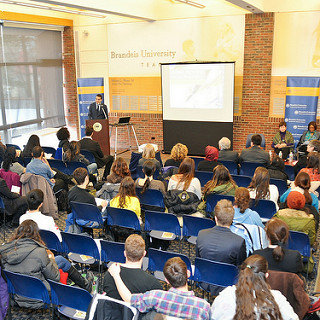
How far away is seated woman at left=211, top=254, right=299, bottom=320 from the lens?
241 centimetres

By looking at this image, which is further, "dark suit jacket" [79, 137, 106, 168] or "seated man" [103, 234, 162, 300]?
"dark suit jacket" [79, 137, 106, 168]

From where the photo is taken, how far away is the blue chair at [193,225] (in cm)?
450

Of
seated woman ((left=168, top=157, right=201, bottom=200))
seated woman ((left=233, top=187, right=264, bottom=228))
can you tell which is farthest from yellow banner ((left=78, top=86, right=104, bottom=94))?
seated woman ((left=233, top=187, right=264, bottom=228))

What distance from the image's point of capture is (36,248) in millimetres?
3504

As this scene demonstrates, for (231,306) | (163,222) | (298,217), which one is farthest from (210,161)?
(231,306)

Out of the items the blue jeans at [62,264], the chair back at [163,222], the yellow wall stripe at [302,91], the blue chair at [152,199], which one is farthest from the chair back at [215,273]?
the yellow wall stripe at [302,91]

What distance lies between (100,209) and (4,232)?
1.80m

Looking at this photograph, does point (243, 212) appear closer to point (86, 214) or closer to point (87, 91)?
point (86, 214)

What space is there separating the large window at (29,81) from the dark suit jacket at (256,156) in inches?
268

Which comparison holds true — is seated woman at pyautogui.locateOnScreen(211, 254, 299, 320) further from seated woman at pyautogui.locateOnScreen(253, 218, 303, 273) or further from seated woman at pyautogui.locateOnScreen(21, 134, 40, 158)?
seated woman at pyautogui.locateOnScreen(21, 134, 40, 158)

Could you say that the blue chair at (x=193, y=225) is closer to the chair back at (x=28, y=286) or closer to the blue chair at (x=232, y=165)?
the chair back at (x=28, y=286)

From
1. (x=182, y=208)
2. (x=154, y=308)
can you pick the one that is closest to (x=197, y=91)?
(x=182, y=208)

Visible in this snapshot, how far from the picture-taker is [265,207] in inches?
197

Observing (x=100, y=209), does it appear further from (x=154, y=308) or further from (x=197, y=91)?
(x=197, y=91)
